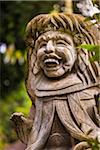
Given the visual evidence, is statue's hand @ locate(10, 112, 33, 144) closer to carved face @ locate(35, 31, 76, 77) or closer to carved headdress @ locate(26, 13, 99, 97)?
carved headdress @ locate(26, 13, 99, 97)

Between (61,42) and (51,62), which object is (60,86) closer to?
(51,62)

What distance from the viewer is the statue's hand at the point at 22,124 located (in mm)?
4871

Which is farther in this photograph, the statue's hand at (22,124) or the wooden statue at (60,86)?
the statue's hand at (22,124)

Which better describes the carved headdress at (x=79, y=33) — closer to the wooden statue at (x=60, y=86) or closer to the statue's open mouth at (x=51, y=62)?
the wooden statue at (x=60, y=86)

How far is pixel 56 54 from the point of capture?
189 inches

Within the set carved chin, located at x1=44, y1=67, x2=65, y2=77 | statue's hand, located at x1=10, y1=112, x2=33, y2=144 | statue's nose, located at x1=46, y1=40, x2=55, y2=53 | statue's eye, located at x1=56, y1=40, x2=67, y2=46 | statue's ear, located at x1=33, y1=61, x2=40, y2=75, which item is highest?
statue's eye, located at x1=56, y1=40, x2=67, y2=46

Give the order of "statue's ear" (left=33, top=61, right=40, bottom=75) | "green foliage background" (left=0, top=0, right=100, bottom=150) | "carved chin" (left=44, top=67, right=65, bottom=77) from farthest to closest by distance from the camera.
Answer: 1. "green foliage background" (left=0, top=0, right=100, bottom=150)
2. "statue's ear" (left=33, top=61, right=40, bottom=75)
3. "carved chin" (left=44, top=67, right=65, bottom=77)

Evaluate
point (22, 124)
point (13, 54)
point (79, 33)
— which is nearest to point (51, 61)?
point (79, 33)

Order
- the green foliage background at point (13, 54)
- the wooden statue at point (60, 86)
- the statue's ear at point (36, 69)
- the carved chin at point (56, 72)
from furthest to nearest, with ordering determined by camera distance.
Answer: the green foliage background at point (13, 54) → the statue's ear at point (36, 69) → the carved chin at point (56, 72) → the wooden statue at point (60, 86)

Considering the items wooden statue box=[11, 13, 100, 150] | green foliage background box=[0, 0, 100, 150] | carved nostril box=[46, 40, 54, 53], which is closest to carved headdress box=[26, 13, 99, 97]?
wooden statue box=[11, 13, 100, 150]

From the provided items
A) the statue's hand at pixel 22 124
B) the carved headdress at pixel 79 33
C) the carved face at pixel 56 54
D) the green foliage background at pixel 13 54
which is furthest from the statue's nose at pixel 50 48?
the green foliage background at pixel 13 54

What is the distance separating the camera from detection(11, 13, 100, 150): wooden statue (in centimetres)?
471

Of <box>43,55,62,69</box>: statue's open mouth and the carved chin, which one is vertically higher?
<box>43,55,62,69</box>: statue's open mouth

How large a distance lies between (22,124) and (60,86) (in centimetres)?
36
